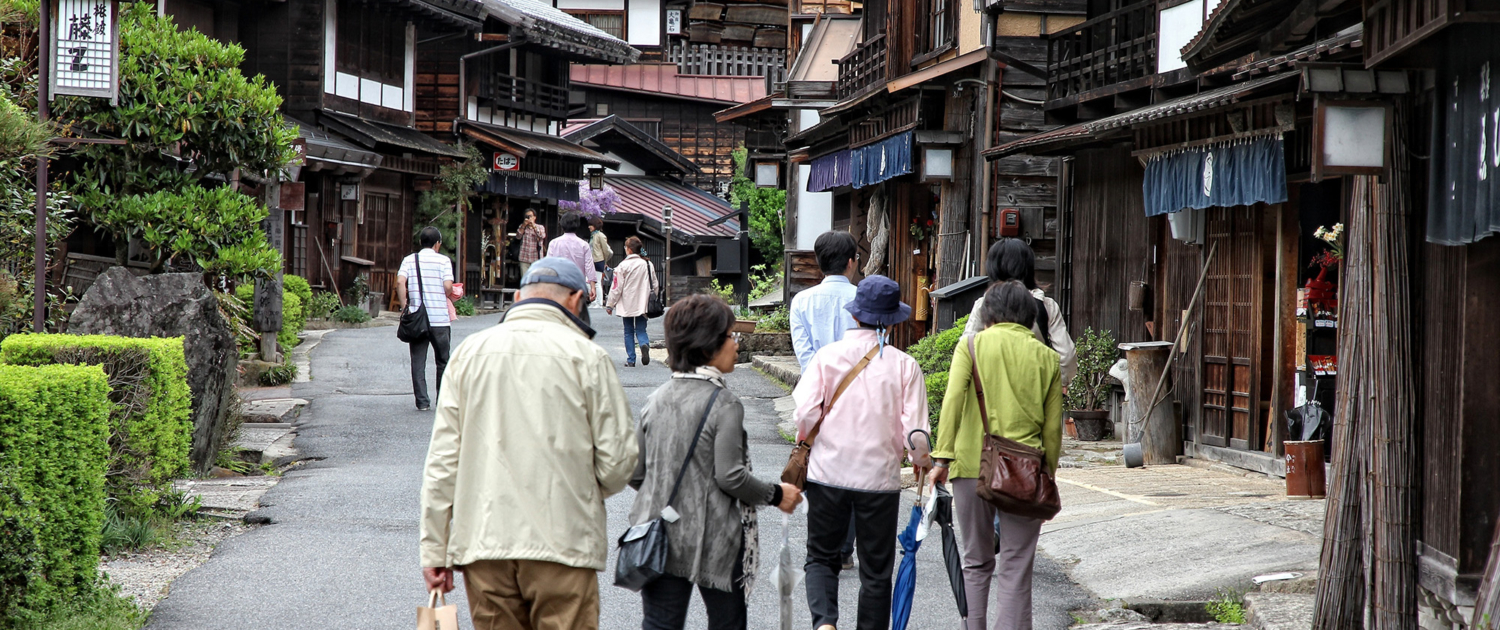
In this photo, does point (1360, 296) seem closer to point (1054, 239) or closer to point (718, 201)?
point (1054, 239)

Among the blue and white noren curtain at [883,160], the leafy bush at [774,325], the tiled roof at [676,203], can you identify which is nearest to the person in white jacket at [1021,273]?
the blue and white noren curtain at [883,160]

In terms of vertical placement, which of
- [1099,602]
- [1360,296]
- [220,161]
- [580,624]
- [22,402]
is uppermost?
[220,161]

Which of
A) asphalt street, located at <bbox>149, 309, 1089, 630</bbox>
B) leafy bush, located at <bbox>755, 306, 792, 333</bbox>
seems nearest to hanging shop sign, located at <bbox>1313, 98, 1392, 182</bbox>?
asphalt street, located at <bbox>149, 309, 1089, 630</bbox>

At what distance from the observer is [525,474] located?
4105 mm

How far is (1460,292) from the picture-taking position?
5.32m

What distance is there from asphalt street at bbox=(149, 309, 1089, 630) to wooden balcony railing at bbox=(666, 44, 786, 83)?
114 feet

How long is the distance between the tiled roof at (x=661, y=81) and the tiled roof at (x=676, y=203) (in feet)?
10.9

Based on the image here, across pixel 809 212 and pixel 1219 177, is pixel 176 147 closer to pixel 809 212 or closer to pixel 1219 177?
pixel 1219 177

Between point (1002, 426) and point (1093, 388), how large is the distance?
7879mm

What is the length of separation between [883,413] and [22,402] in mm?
3586

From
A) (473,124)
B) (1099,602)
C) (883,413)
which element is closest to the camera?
(883,413)

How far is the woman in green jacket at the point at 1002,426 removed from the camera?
5637mm

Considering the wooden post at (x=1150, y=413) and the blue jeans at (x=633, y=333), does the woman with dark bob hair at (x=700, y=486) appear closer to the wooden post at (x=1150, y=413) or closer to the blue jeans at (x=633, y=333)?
the wooden post at (x=1150, y=413)

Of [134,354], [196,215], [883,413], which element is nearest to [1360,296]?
[883,413]
